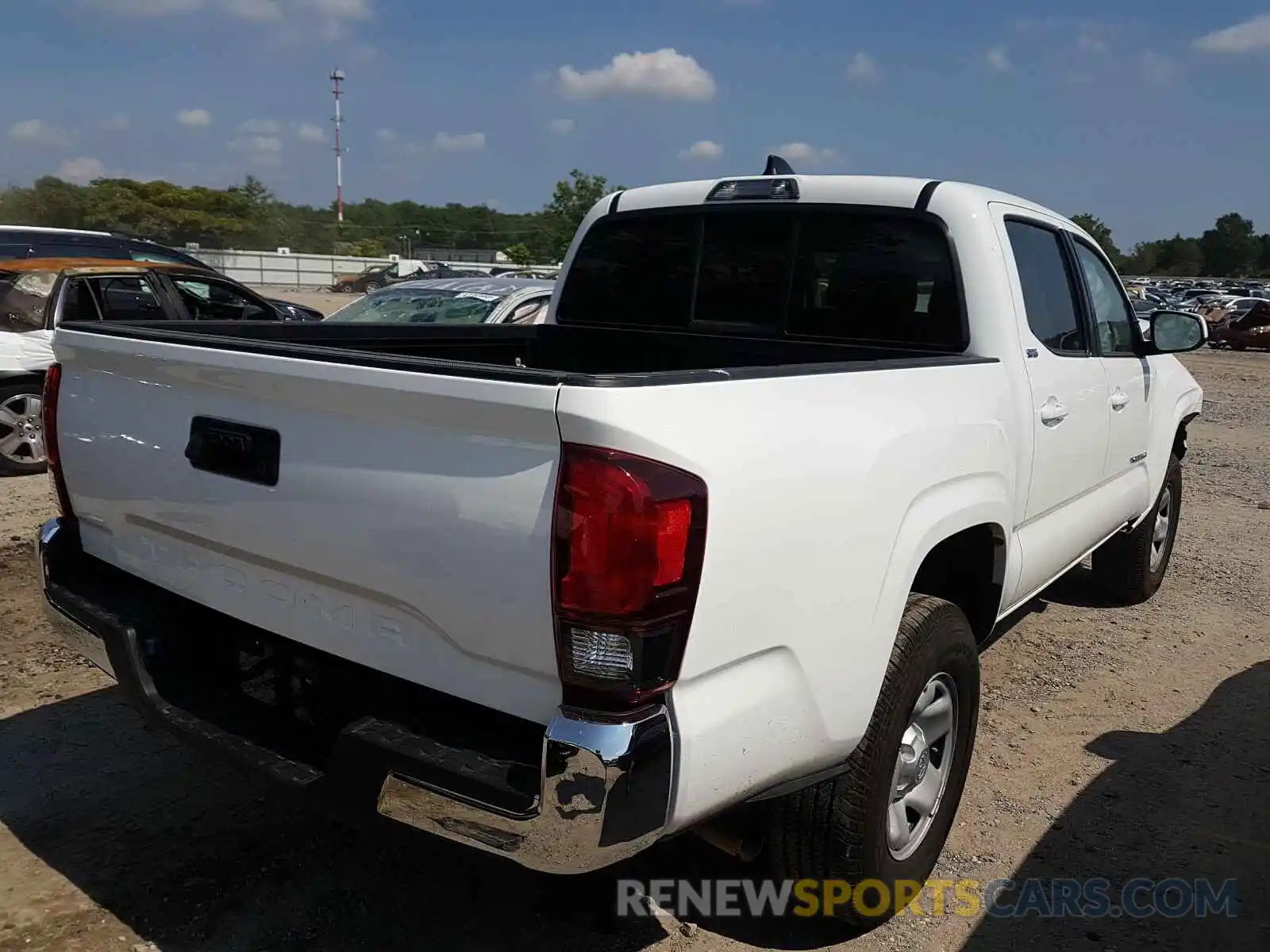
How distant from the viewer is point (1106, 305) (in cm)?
449

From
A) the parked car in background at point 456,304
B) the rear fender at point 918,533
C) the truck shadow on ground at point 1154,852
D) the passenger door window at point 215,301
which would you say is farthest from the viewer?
the passenger door window at point 215,301

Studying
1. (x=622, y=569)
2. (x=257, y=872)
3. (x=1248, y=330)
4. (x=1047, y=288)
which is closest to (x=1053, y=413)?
(x=1047, y=288)

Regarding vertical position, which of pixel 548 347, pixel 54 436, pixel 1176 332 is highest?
pixel 1176 332

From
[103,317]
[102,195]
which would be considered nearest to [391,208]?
[102,195]

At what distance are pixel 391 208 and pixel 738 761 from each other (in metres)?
131

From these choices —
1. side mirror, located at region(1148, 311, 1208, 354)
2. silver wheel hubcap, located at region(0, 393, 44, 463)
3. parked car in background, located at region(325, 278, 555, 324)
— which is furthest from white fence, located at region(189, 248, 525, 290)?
side mirror, located at region(1148, 311, 1208, 354)

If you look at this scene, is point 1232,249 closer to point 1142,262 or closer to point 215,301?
point 1142,262

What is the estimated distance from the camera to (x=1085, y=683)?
463 centimetres

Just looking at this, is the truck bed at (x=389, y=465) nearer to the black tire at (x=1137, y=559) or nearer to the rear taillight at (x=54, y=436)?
the rear taillight at (x=54, y=436)

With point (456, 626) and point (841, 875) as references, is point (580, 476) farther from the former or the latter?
point (841, 875)

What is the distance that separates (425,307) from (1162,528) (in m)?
5.72

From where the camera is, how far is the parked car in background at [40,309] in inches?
306

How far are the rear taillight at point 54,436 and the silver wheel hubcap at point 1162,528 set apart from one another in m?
5.15

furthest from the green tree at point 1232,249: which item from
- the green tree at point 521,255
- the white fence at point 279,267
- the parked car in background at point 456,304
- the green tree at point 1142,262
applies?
the parked car in background at point 456,304
